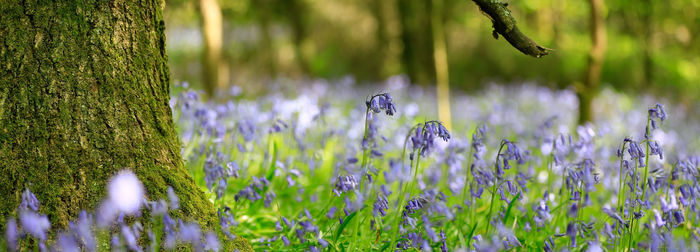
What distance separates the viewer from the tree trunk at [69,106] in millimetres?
2234

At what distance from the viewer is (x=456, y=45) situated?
53.8ft

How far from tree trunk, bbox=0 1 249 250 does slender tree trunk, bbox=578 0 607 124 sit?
5.22 m

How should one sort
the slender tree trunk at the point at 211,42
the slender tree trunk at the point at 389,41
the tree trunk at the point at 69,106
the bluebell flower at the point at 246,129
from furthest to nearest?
the slender tree trunk at the point at 389,41
the slender tree trunk at the point at 211,42
the bluebell flower at the point at 246,129
the tree trunk at the point at 69,106

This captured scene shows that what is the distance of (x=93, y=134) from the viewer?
232 centimetres

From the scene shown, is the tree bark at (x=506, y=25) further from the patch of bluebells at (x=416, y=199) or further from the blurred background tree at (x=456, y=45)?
the blurred background tree at (x=456, y=45)

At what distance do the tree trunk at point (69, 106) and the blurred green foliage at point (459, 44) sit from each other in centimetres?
789

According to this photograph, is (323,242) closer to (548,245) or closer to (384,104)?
(384,104)

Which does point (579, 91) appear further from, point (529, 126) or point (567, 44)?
point (567, 44)

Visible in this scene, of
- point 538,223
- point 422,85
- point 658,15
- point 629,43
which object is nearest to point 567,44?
point 629,43

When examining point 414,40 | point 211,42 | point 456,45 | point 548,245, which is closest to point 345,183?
point 548,245

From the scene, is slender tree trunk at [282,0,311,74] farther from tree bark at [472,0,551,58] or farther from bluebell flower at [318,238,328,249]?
bluebell flower at [318,238,328,249]

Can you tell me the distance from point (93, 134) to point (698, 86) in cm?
1255

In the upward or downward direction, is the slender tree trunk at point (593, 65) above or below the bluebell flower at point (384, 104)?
above

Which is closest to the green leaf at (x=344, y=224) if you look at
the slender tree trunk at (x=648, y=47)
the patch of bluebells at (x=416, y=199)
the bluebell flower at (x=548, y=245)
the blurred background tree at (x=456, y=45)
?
the patch of bluebells at (x=416, y=199)
